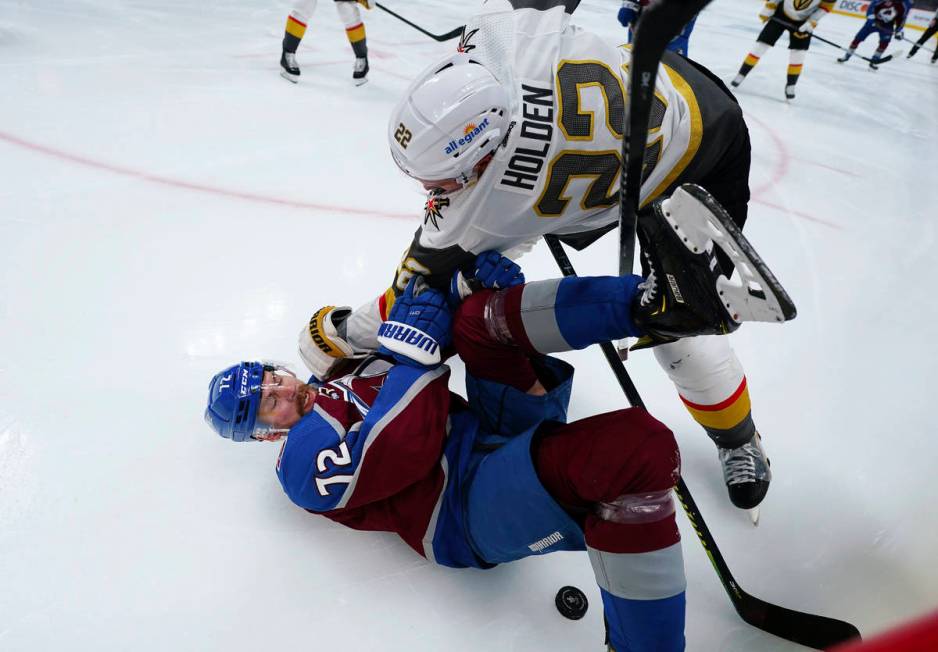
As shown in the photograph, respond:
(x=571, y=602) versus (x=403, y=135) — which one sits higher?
(x=403, y=135)

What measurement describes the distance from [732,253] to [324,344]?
3.14 ft

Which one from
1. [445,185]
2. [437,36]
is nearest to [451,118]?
[445,185]

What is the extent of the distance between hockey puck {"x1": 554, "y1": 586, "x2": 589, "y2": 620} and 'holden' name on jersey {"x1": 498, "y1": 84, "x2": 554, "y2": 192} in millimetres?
776

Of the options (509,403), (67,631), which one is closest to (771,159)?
(509,403)

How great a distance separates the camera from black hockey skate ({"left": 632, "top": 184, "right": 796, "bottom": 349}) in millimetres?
801

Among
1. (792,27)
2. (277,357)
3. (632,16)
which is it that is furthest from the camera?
(792,27)

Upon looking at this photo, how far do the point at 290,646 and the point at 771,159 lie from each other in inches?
140

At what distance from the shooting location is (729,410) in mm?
1294

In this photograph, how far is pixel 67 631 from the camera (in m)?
0.98

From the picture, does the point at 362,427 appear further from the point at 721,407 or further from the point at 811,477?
the point at 811,477

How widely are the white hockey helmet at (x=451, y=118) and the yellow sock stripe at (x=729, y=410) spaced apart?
0.76 meters

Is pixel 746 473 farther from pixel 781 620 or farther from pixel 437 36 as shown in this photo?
pixel 437 36

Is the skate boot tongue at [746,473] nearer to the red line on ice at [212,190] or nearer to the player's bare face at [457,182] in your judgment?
the player's bare face at [457,182]

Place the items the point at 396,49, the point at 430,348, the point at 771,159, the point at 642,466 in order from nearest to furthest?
1. the point at 642,466
2. the point at 430,348
3. the point at 771,159
4. the point at 396,49
